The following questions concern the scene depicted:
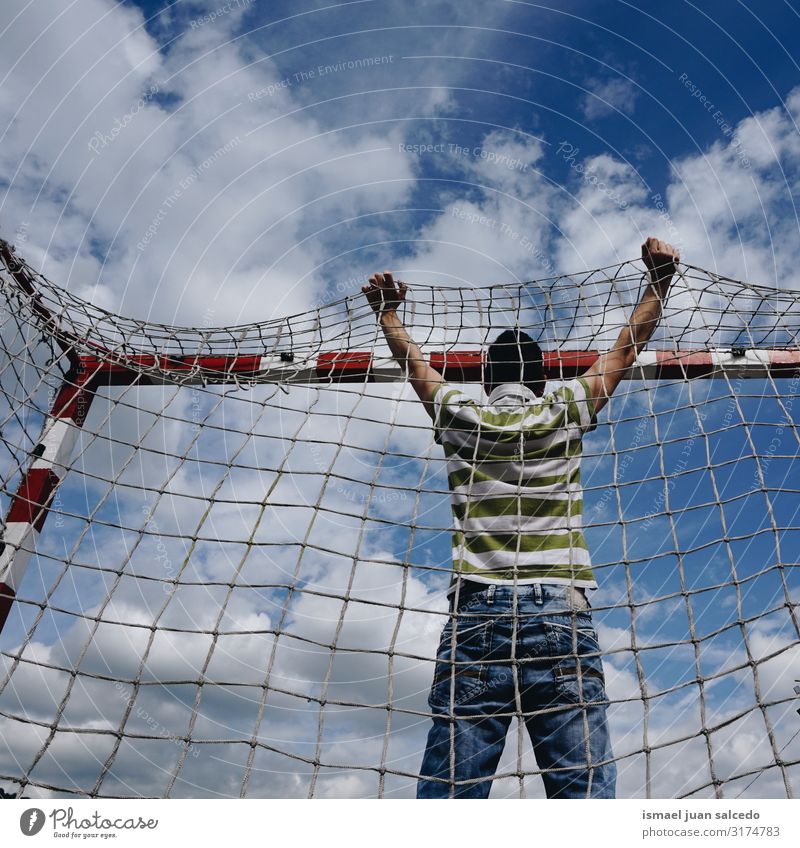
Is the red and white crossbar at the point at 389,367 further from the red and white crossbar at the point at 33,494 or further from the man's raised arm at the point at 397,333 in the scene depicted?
the red and white crossbar at the point at 33,494

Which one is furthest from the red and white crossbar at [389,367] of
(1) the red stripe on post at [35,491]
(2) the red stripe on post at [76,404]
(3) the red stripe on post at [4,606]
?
(3) the red stripe on post at [4,606]

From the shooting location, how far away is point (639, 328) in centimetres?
225

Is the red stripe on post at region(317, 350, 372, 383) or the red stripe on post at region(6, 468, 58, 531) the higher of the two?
the red stripe on post at region(317, 350, 372, 383)

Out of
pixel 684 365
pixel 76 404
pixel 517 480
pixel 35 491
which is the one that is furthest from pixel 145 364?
pixel 684 365

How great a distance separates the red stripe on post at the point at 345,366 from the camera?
2.83m

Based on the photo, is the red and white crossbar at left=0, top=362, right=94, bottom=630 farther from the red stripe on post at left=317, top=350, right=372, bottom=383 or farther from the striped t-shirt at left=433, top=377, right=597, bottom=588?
the striped t-shirt at left=433, top=377, right=597, bottom=588

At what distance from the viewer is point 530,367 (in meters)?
2.53

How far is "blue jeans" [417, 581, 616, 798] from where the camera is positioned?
1.53 metres

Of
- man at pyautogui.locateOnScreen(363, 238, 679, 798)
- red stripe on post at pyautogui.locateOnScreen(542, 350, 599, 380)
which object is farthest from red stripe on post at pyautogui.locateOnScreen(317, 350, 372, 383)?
red stripe on post at pyautogui.locateOnScreen(542, 350, 599, 380)

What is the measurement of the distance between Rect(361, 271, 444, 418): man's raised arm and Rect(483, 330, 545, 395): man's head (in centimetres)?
21

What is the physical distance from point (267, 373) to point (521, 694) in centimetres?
201
